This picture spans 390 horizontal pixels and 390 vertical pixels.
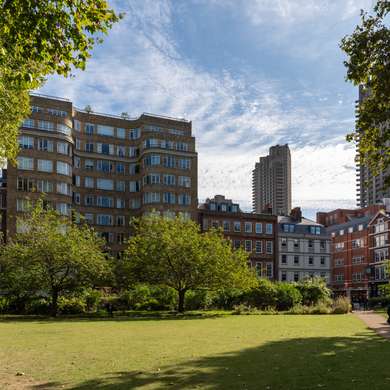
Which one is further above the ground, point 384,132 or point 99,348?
point 384,132

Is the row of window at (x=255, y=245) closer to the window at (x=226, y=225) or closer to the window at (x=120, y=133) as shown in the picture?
the window at (x=226, y=225)

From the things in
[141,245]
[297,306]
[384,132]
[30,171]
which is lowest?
[297,306]

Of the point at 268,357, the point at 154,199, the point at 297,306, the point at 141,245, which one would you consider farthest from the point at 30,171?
the point at 268,357

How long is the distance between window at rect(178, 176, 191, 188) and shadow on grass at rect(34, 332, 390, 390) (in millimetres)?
63519

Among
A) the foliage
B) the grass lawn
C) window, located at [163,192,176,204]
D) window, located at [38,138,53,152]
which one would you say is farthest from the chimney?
the grass lawn

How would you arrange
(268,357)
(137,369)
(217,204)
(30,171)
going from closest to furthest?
(137,369) < (268,357) < (30,171) < (217,204)

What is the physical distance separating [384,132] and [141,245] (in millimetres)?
31394

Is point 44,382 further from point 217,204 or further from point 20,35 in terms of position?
point 217,204

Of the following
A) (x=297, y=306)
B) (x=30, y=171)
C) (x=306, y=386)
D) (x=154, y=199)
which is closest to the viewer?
(x=306, y=386)

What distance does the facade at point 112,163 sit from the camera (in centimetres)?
7350

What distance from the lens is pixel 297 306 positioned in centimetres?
5194

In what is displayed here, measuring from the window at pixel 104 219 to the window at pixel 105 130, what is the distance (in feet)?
43.7

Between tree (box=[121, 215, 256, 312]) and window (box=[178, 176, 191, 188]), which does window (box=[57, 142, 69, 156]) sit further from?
tree (box=[121, 215, 256, 312])

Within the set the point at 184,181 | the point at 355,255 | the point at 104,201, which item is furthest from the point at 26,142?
the point at 355,255
